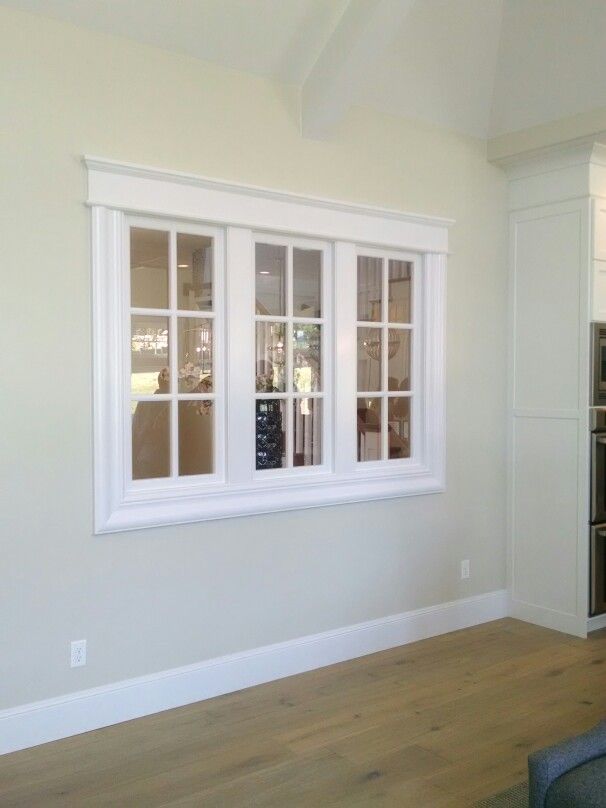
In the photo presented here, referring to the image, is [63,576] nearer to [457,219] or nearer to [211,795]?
[211,795]

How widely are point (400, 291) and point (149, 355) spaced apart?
1508 mm

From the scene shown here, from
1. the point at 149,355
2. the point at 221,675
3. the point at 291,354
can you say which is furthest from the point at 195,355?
the point at 221,675

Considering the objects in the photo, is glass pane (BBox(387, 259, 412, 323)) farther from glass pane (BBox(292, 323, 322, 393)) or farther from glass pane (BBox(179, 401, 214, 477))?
glass pane (BBox(179, 401, 214, 477))

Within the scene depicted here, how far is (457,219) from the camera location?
442cm

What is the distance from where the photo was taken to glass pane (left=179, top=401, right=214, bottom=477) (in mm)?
3521

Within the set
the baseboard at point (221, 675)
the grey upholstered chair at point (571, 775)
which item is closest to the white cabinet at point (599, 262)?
the baseboard at point (221, 675)

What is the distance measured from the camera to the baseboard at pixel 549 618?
4.32m

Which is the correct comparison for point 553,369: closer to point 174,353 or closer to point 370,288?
point 370,288

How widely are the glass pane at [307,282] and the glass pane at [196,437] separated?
69 centimetres

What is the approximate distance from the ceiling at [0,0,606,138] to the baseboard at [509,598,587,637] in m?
2.64

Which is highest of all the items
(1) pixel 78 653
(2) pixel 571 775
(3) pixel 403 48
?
(3) pixel 403 48

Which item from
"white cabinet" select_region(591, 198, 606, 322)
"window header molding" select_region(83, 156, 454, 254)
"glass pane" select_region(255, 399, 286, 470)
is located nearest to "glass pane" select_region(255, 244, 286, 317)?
"window header molding" select_region(83, 156, 454, 254)

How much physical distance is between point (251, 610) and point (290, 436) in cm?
83

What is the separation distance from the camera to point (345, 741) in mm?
3105
